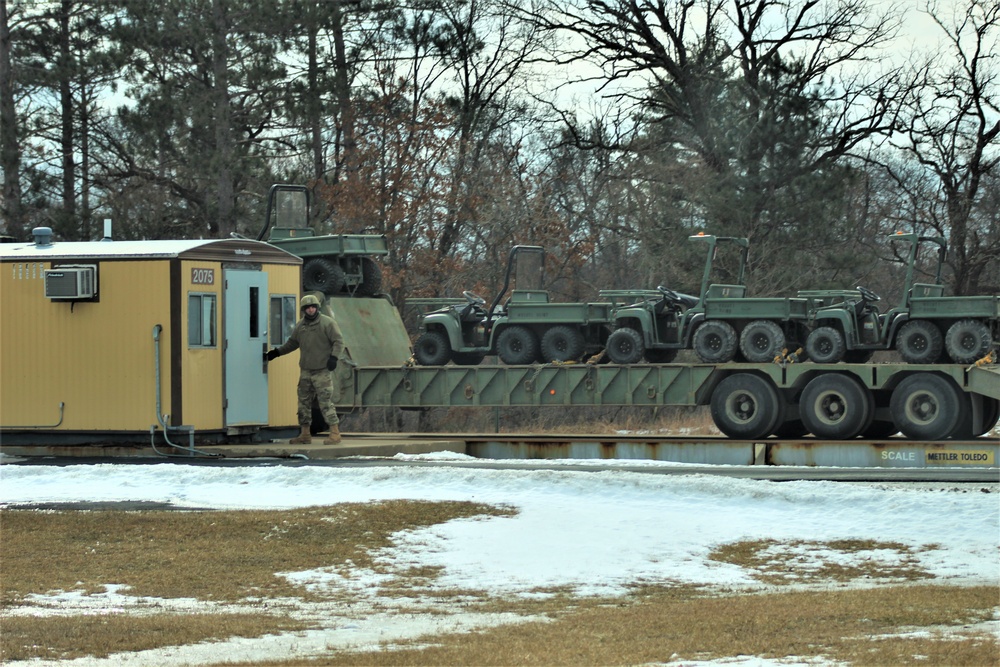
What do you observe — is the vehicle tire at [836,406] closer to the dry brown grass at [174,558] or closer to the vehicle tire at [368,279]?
the dry brown grass at [174,558]

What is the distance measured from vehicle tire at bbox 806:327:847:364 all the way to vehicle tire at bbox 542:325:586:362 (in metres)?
3.28

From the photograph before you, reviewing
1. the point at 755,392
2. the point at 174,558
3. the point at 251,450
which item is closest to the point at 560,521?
the point at 174,558

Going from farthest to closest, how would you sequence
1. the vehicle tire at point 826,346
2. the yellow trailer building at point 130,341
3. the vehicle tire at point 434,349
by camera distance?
the vehicle tire at point 434,349 < the vehicle tire at point 826,346 < the yellow trailer building at point 130,341

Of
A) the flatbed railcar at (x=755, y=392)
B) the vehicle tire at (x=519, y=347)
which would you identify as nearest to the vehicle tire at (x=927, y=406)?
the flatbed railcar at (x=755, y=392)

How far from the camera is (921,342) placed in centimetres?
1919

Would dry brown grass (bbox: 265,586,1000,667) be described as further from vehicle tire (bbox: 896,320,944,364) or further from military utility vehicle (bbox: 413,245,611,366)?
military utility vehicle (bbox: 413,245,611,366)

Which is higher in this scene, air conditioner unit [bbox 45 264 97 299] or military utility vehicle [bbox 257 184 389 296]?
military utility vehicle [bbox 257 184 389 296]

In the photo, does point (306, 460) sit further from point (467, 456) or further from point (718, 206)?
point (718, 206)

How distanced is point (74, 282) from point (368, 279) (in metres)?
6.32

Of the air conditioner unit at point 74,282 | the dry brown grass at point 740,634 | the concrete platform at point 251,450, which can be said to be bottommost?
the dry brown grass at point 740,634

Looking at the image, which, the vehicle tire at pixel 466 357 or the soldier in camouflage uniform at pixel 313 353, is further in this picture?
the vehicle tire at pixel 466 357

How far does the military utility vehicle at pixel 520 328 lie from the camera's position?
21453 mm

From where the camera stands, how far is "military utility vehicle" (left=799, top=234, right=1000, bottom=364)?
18.9 meters

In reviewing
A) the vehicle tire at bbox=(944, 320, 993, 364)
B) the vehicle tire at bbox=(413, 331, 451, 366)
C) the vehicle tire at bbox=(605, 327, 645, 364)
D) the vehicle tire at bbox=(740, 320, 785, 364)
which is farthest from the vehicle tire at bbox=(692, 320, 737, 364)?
the vehicle tire at bbox=(413, 331, 451, 366)
